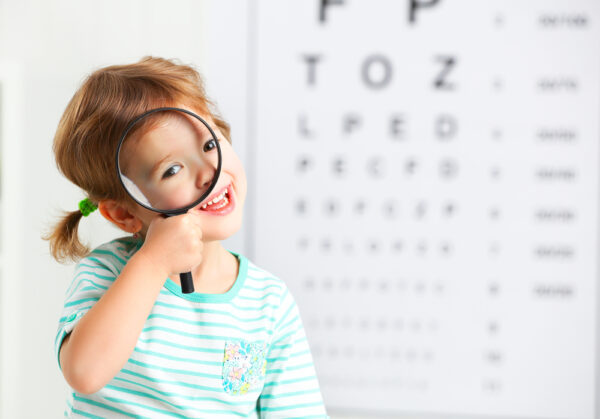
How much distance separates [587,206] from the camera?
1259mm

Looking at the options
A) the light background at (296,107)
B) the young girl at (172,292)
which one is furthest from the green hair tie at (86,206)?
the light background at (296,107)

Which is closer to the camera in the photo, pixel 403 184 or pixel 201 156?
pixel 201 156

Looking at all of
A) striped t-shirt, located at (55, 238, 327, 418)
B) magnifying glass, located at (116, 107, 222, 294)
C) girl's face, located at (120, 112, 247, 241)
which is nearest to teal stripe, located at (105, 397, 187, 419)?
striped t-shirt, located at (55, 238, 327, 418)

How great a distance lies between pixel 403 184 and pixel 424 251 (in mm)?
174

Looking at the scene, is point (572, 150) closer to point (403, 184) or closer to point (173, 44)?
point (403, 184)

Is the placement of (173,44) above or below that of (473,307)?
above

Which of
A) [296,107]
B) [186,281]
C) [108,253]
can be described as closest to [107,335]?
[186,281]

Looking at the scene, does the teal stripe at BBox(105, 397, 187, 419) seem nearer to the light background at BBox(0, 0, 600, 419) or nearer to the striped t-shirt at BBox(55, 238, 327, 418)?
the striped t-shirt at BBox(55, 238, 327, 418)

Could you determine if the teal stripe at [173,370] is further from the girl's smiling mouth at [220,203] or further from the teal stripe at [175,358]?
the girl's smiling mouth at [220,203]

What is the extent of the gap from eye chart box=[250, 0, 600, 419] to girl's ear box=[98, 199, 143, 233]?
1.54 ft

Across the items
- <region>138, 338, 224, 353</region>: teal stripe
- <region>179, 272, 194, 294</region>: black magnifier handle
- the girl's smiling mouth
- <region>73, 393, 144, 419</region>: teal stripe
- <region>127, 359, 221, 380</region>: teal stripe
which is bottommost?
<region>73, 393, 144, 419</region>: teal stripe

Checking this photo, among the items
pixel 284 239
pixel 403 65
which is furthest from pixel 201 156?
pixel 403 65

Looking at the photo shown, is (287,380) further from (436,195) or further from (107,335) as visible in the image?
(436,195)

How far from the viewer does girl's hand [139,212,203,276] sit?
2.43ft
